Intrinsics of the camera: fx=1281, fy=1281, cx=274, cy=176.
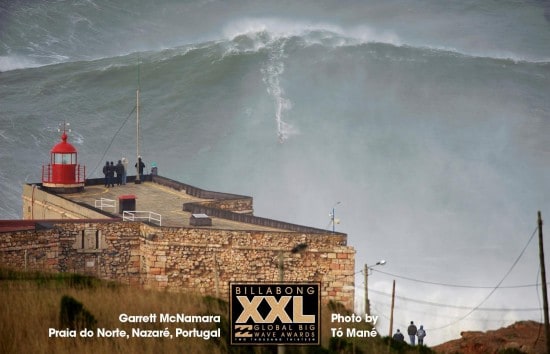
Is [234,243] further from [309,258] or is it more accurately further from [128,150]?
[128,150]

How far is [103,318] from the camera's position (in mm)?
19766

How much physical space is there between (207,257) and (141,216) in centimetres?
377

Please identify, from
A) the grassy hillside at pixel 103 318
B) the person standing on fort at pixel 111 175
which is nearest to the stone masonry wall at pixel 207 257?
the grassy hillside at pixel 103 318

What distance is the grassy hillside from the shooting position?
59.1 feet

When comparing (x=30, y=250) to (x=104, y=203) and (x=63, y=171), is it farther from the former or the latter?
(x=63, y=171)

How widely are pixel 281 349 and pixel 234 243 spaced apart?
14.4 m

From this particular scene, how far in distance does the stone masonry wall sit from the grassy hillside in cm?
679

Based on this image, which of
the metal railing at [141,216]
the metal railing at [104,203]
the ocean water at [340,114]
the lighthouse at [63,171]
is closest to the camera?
the metal railing at [141,216]

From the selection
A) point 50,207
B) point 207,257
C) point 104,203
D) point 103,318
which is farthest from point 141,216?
point 103,318

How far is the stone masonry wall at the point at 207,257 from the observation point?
1224 inches

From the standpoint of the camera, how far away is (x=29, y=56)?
345 feet

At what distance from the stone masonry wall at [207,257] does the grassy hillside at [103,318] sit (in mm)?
6791

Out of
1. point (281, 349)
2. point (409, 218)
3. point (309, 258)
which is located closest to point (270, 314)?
point (281, 349)

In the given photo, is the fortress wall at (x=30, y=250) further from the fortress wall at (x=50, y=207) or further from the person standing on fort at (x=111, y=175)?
the person standing on fort at (x=111, y=175)
